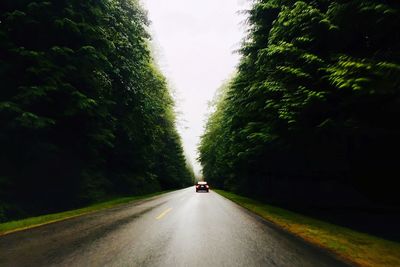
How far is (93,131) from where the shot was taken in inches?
663

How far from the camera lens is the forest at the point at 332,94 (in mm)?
8578

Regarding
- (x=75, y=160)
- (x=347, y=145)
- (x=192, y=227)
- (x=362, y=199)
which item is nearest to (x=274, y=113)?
(x=347, y=145)

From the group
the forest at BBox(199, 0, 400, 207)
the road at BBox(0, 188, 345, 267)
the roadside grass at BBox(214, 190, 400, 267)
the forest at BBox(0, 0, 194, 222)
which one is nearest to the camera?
the road at BBox(0, 188, 345, 267)

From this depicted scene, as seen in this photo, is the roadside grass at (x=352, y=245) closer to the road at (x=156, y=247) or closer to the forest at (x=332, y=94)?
the road at (x=156, y=247)

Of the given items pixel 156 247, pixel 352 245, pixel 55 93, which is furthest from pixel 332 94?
pixel 55 93

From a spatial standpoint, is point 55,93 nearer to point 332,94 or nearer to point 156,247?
point 156,247

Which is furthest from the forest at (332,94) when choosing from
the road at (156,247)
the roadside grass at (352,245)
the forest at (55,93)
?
the forest at (55,93)

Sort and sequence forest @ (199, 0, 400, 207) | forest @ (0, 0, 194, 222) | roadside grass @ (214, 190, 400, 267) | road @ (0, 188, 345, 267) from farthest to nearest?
forest @ (0, 0, 194, 222) → forest @ (199, 0, 400, 207) → roadside grass @ (214, 190, 400, 267) → road @ (0, 188, 345, 267)

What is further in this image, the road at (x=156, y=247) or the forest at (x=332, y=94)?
the forest at (x=332, y=94)

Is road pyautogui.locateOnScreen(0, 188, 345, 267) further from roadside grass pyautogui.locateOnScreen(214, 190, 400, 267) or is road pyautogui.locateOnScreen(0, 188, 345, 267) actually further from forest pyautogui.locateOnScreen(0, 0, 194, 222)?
forest pyautogui.locateOnScreen(0, 0, 194, 222)

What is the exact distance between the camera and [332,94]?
432 inches

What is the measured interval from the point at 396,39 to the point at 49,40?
14007mm

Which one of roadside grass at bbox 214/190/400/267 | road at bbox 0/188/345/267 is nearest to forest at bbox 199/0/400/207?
roadside grass at bbox 214/190/400/267

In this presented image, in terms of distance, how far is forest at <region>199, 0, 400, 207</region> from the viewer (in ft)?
28.1
